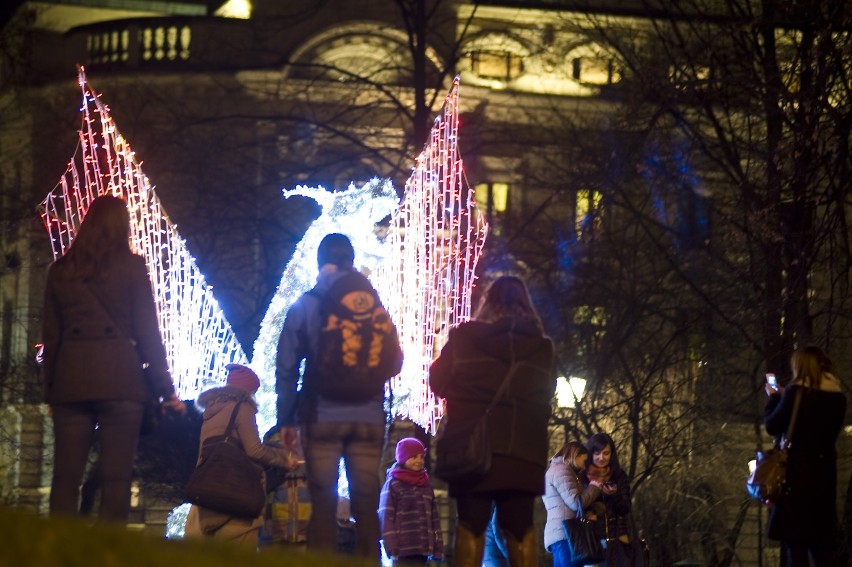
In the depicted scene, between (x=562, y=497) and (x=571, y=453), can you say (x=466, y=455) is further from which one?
(x=571, y=453)

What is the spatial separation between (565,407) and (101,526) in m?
23.9

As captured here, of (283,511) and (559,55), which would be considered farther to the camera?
(559,55)

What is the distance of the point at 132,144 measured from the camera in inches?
1356

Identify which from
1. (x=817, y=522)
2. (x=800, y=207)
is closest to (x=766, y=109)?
(x=800, y=207)

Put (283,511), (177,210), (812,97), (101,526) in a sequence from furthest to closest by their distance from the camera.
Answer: (177,210)
(812,97)
(283,511)
(101,526)

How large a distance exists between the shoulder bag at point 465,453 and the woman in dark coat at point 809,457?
2890 mm

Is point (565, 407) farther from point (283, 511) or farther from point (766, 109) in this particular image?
point (283, 511)

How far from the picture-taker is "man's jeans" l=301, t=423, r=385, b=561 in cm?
934

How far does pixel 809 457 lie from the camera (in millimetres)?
11617

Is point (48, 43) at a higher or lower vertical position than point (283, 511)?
higher

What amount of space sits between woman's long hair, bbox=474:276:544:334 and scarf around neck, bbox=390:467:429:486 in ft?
13.9

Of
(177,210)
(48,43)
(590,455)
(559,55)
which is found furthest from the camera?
(48,43)

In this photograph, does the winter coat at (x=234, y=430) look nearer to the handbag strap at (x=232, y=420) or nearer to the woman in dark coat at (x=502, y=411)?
the handbag strap at (x=232, y=420)

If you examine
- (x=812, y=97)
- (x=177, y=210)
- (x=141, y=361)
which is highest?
(x=177, y=210)
